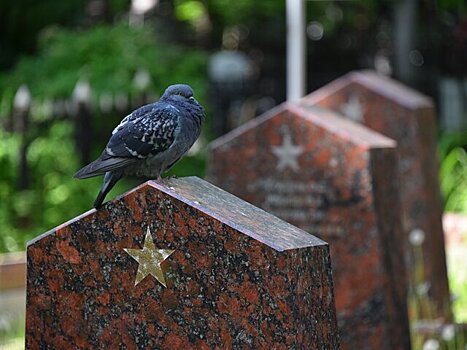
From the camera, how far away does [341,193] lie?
671 cm

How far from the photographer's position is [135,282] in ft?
12.7

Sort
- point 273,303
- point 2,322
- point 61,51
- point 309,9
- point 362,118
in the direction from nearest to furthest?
point 273,303
point 2,322
point 362,118
point 61,51
point 309,9

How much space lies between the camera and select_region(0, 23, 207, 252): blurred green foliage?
10.3 metres

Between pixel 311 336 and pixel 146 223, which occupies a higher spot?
pixel 146 223

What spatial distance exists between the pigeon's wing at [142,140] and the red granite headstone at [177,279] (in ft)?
0.71

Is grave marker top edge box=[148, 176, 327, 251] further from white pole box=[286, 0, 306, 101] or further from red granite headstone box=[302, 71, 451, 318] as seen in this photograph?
white pole box=[286, 0, 306, 101]

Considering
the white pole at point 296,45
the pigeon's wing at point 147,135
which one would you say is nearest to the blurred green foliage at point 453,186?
the white pole at point 296,45

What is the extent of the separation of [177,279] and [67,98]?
8.29 m

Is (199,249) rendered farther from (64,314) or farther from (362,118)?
(362,118)

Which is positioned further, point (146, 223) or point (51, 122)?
point (51, 122)

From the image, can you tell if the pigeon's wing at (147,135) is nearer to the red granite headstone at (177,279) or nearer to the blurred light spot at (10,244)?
the red granite headstone at (177,279)

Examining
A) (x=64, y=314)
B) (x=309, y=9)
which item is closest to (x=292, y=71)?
(x=64, y=314)

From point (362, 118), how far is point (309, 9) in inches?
438

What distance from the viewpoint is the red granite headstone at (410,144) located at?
8.62 metres
